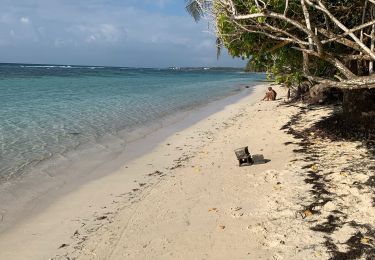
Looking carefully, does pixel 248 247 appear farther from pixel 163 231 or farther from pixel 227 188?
pixel 227 188

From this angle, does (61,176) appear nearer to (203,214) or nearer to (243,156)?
(243,156)

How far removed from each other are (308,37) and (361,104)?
488cm

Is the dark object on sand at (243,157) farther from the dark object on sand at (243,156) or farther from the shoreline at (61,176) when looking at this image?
the shoreline at (61,176)

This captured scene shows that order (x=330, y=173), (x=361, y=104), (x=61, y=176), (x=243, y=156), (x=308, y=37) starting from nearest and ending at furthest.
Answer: (x=308, y=37) < (x=330, y=173) < (x=243, y=156) < (x=61, y=176) < (x=361, y=104)

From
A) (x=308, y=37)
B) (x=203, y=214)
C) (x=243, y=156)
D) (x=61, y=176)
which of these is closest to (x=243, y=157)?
(x=243, y=156)

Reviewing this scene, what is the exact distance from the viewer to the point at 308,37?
560 centimetres

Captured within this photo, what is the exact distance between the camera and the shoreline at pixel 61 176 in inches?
267

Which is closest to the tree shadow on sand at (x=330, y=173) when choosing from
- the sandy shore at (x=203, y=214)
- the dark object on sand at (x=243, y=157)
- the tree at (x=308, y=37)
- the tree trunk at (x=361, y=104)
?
the sandy shore at (x=203, y=214)

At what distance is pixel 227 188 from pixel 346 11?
3749mm

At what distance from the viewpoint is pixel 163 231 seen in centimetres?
543

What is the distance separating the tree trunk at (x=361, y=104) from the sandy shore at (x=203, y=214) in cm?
143

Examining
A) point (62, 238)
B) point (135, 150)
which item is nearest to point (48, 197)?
point (62, 238)

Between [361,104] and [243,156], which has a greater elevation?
[361,104]

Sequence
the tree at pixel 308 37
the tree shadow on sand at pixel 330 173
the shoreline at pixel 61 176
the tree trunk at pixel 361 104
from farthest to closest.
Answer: the tree trunk at pixel 361 104, the shoreline at pixel 61 176, the tree at pixel 308 37, the tree shadow on sand at pixel 330 173
